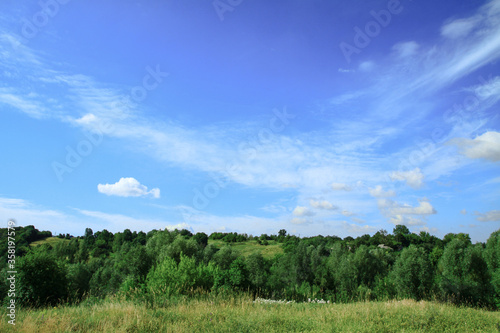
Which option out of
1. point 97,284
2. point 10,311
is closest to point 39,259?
point 10,311

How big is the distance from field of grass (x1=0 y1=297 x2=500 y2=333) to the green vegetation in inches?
1.8

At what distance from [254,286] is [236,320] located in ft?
51.6

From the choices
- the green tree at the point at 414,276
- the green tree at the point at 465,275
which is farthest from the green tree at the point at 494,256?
the green tree at the point at 414,276

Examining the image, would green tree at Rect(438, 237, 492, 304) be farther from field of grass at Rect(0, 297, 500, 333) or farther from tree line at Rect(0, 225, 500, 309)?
field of grass at Rect(0, 297, 500, 333)

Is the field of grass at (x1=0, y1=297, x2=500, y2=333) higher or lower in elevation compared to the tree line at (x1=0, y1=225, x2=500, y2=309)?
higher

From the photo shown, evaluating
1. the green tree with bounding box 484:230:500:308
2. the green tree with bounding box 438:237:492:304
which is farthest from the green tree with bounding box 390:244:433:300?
the green tree with bounding box 484:230:500:308

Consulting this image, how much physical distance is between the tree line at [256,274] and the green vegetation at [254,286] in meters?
0.13

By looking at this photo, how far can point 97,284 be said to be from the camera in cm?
5794

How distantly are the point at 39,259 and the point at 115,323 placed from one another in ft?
65.0

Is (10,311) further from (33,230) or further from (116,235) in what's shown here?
(33,230)

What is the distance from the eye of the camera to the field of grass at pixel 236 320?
8.42 m

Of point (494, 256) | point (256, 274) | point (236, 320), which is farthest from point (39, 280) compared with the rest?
point (494, 256)

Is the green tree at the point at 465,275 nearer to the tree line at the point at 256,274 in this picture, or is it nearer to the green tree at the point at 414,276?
the tree line at the point at 256,274

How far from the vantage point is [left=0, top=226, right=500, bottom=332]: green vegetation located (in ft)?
31.4
